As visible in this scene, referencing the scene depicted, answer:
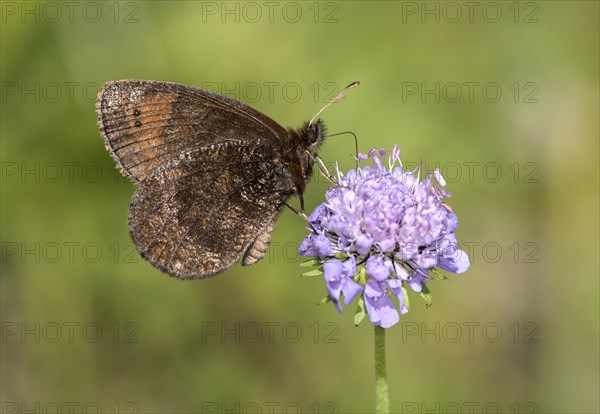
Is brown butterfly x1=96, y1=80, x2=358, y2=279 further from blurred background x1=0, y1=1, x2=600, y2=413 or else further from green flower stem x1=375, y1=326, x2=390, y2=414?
blurred background x1=0, y1=1, x2=600, y2=413

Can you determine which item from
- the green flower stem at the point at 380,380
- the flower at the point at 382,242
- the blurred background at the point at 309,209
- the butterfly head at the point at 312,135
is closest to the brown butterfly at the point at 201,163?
the butterfly head at the point at 312,135

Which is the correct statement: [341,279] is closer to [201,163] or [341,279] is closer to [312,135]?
[312,135]

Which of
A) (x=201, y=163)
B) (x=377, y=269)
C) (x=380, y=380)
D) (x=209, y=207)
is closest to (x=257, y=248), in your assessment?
(x=209, y=207)

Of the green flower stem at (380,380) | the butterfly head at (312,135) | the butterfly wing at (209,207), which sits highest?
the butterfly head at (312,135)

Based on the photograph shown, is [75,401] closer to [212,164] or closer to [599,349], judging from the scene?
[212,164]

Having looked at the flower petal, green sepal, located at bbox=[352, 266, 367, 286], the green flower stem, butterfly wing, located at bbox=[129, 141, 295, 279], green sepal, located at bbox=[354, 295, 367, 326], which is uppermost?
butterfly wing, located at bbox=[129, 141, 295, 279]

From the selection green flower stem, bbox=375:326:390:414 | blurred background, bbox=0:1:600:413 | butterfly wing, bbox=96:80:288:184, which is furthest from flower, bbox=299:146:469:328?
blurred background, bbox=0:1:600:413

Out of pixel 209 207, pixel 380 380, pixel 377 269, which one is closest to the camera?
pixel 380 380

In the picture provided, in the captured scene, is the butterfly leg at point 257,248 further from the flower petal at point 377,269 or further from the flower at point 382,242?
the flower petal at point 377,269
